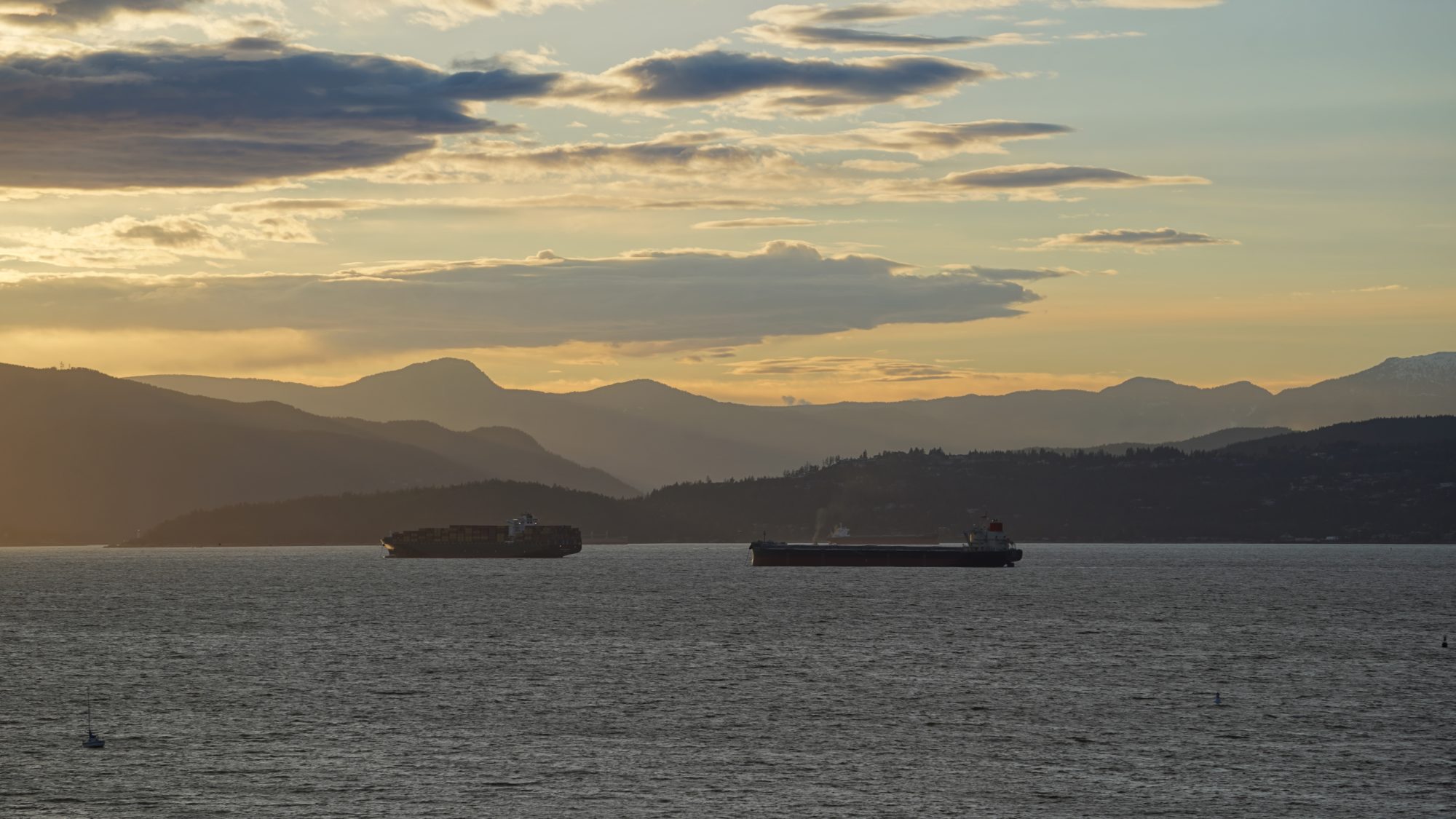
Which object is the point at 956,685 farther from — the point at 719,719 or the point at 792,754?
the point at 792,754

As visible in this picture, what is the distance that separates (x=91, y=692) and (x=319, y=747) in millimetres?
34205

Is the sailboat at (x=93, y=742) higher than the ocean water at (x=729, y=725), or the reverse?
the sailboat at (x=93, y=742)

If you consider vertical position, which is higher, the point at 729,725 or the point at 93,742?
the point at 93,742

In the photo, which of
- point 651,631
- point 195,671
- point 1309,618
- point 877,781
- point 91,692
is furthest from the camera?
point 1309,618

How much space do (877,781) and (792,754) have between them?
8.76 metres

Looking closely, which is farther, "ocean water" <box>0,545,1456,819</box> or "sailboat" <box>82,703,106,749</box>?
"sailboat" <box>82,703,106,749</box>

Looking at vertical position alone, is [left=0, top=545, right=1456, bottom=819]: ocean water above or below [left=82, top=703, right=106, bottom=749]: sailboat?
below

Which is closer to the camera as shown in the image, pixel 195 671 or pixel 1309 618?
pixel 195 671

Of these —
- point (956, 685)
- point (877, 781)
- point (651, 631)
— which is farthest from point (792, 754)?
point (651, 631)

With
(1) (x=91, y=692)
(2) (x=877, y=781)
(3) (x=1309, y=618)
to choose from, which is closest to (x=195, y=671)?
(1) (x=91, y=692)

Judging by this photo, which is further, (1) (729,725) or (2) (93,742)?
(1) (729,725)

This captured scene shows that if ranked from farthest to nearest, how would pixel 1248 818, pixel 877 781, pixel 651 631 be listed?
pixel 651 631 < pixel 877 781 < pixel 1248 818

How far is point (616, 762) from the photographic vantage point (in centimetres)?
8725

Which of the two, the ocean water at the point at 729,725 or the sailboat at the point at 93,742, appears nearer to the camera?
the ocean water at the point at 729,725
